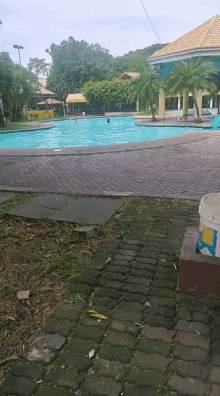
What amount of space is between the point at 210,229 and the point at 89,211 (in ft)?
7.55

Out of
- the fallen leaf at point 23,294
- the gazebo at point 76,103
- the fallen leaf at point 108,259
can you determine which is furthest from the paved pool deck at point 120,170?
the gazebo at point 76,103

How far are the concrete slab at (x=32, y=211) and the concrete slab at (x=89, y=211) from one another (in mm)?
149

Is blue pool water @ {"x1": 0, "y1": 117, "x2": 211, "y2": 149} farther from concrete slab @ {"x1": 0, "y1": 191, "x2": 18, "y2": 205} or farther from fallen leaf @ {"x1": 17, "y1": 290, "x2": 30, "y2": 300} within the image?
fallen leaf @ {"x1": 17, "y1": 290, "x2": 30, "y2": 300}

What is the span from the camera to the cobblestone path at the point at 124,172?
6.12 metres

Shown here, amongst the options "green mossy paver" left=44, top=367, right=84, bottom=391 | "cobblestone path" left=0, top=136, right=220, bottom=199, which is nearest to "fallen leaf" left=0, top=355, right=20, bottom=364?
"green mossy paver" left=44, top=367, right=84, bottom=391

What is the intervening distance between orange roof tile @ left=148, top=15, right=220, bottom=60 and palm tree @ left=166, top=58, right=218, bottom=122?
1326 millimetres

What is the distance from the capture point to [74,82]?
154ft

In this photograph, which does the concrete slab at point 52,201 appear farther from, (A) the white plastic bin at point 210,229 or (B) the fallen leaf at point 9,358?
(B) the fallen leaf at point 9,358

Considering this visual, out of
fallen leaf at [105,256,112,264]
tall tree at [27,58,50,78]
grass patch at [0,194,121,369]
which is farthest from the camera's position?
tall tree at [27,58,50,78]

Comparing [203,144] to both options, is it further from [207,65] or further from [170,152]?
[207,65]

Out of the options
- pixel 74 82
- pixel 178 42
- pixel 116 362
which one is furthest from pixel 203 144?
pixel 74 82

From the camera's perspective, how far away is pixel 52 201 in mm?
5023

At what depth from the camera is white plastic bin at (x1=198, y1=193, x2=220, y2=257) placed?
2.46 meters

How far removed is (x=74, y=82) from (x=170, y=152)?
4046cm
